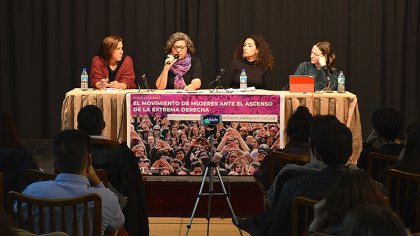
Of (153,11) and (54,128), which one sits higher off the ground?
(153,11)

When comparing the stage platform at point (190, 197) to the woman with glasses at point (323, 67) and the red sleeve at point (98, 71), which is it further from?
the woman with glasses at point (323, 67)

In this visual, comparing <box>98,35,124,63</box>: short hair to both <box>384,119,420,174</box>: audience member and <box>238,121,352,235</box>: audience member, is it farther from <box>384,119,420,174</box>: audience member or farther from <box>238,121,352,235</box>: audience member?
<box>238,121,352,235</box>: audience member

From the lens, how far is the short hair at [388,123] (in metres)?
4.80

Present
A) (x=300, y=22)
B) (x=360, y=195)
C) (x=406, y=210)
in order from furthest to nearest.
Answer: (x=300, y=22)
(x=406, y=210)
(x=360, y=195)

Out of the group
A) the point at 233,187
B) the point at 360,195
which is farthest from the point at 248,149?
the point at 360,195

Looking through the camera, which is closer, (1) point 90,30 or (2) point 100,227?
(2) point 100,227

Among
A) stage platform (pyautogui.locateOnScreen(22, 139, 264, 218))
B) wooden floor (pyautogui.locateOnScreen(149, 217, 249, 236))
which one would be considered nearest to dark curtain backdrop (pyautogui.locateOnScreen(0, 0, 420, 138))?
stage platform (pyautogui.locateOnScreen(22, 139, 264, 218))

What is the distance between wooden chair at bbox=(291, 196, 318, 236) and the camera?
10.7 ft

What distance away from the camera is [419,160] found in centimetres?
421

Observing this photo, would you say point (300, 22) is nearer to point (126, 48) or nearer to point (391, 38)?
point (391, 38)

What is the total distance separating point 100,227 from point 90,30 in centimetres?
564

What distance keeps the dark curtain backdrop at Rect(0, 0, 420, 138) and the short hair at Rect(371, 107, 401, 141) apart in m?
4.15

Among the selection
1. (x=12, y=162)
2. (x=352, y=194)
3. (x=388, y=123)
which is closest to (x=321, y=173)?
(x=352, y=194)

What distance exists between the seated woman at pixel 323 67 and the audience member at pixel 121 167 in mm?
2995
